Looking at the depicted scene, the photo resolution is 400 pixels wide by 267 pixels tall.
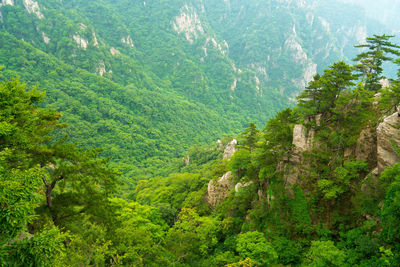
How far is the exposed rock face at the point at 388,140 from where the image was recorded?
1525 cm

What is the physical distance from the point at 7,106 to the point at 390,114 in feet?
76.7

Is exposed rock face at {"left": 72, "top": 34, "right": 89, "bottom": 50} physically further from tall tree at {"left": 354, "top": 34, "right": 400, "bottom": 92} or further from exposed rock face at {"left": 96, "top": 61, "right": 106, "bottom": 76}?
tall tree at {"left": 354, "top": 34, "right": 400, "bottom": 92}

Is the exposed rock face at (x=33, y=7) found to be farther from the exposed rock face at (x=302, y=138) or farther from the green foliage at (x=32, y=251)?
the green foliage at (x=32, y=251)

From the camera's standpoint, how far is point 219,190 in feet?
99.1

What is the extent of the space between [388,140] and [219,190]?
18.9 meters

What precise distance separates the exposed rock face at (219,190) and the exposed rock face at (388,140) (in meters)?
15.9

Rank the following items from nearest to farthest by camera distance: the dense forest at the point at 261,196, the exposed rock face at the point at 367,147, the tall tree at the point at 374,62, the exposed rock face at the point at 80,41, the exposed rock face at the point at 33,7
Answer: the dense forest at the point at 261,196, the exposed rock face at the point at 367,147, the tall tree at the point at 374,62, the exposed rock face at the point at 33,7, the exposed rock face at the point at 80,41

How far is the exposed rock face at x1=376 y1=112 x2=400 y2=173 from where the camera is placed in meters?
15.2

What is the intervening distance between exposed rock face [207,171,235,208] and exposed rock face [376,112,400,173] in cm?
1587

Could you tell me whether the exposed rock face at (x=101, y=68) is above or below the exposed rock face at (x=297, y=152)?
above

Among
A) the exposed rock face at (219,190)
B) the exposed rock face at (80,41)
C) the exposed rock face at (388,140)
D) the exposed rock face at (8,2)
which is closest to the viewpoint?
the exposed rock face at (388,140)

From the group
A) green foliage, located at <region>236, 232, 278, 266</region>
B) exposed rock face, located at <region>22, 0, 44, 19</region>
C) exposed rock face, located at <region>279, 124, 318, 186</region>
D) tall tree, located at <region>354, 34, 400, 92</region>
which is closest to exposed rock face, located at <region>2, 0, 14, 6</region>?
exposed rock face, located at <region>22, 0, 44, 19</region>

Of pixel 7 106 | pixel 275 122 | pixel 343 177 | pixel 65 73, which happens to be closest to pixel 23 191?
pixel 7 106

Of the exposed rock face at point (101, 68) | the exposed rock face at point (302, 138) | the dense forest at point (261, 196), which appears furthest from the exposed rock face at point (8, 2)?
the exposed rock face at point (302, 138)
